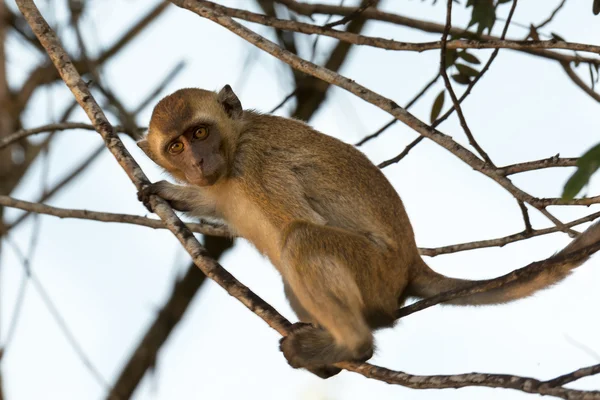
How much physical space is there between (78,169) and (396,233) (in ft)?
14.0

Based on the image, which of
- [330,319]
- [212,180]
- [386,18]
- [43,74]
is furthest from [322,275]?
[43,74]

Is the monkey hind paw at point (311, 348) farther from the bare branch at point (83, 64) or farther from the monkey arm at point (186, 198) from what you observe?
the bare branch at point (83, 64)

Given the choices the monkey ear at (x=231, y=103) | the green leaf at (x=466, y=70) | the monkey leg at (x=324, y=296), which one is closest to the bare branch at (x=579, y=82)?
the green leaf at (x=466, y=70)

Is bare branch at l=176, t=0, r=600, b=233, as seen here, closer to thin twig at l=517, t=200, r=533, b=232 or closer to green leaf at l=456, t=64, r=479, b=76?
thin twig at l=517, t=200, r=533, b=232

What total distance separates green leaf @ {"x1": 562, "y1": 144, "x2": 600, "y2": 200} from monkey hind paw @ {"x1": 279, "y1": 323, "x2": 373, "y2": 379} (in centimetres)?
253

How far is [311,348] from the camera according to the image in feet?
19.4

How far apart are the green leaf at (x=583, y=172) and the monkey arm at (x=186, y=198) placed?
3814 mm

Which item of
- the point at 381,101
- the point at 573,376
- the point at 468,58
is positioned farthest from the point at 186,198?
the point at 573,376

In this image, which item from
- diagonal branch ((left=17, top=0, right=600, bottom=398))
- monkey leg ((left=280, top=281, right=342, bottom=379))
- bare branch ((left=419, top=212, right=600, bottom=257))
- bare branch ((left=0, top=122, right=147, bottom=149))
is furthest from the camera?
bare branch ((left=0, top=122, right=147, bottom=149))

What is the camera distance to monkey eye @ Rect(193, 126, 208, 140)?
6723 mm

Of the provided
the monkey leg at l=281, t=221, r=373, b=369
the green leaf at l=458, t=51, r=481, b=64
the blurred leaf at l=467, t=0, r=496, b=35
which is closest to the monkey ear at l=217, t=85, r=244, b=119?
the monkey leg at l=281, t=221, r=373, b=369

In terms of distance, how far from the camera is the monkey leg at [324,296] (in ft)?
18.8

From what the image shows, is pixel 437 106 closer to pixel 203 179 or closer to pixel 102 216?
pixel 203 179

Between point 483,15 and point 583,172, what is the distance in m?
2.31
